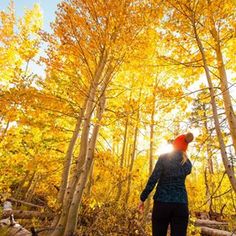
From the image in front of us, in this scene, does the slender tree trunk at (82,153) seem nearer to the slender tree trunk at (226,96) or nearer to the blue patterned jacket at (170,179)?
the slender tree trunk at (226,96)

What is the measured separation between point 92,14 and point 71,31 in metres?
0.58

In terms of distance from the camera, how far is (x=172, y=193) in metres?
3.11

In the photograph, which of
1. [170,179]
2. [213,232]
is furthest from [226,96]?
[213,232]

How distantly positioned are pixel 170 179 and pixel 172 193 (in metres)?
0.20

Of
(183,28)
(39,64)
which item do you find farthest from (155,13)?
(39,64)

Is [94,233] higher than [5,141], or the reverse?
[5,141]

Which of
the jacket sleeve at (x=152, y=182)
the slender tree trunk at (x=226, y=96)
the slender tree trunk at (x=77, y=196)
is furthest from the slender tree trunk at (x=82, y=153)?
the jacket sleeve at (x=152, y=182)

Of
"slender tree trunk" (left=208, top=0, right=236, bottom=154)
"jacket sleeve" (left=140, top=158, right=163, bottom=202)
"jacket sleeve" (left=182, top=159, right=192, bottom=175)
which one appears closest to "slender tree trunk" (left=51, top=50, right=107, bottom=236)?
"slender tree trunk" (left=208, top=0, right=236, bottom=154)

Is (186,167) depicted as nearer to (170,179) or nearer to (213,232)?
(170,179)

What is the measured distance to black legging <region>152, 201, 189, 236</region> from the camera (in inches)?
119

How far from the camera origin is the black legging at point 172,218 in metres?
3.02

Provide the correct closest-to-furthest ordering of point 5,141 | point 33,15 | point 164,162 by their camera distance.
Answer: point 164,162 < point 5,141 < point 33,15

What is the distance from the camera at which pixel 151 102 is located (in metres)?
5.41

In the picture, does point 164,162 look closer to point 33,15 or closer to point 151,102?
point 151,102
